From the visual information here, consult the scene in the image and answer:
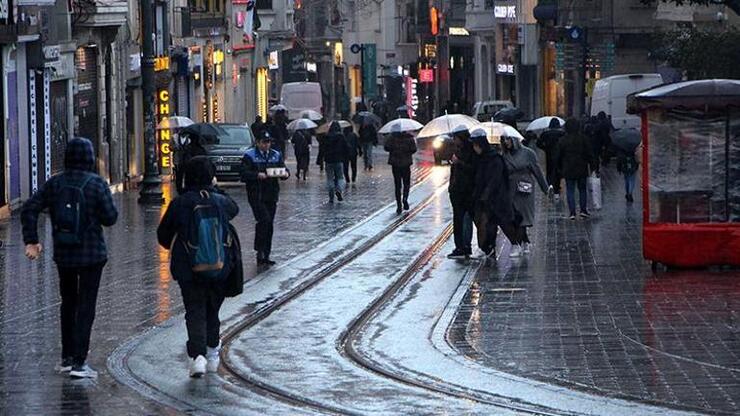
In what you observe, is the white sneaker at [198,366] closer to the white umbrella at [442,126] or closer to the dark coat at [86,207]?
the dark coat at [86,207]

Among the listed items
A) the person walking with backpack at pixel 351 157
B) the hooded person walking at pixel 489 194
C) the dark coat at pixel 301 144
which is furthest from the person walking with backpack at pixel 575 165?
Answer: the dark coat at pixel 301 144

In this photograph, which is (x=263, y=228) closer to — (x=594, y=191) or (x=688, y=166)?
(x=688, y=166)

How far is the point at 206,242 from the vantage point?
44.0 feet

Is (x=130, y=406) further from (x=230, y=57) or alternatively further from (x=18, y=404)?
(x=230, y=57)

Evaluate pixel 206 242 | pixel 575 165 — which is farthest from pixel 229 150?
pixel 206 242

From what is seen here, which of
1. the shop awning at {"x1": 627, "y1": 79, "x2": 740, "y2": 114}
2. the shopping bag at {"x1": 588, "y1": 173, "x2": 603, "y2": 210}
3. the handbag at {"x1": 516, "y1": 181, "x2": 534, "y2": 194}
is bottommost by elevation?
the shopping bag at {"x1": 588, "y1": 173, "x2": 603, "y2": 210}

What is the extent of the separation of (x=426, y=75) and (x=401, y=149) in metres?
66.4

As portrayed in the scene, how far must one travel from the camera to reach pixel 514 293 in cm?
1970

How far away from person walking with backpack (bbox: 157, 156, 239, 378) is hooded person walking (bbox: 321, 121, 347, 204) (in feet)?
78.5

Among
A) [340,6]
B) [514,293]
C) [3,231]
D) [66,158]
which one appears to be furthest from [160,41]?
[340,6]

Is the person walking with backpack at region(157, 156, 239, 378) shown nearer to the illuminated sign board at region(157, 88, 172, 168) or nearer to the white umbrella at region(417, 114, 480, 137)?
the white umbrella at region(417, 114, 480, 137)

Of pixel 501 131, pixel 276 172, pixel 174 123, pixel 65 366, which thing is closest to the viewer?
pixel 65 366

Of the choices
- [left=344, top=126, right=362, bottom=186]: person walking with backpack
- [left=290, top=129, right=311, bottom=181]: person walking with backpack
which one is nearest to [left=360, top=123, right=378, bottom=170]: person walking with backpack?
[left=344, top=126, right=362, bottom=186]: person walking with backpack

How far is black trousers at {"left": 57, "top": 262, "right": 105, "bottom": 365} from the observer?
1356 centimetres
